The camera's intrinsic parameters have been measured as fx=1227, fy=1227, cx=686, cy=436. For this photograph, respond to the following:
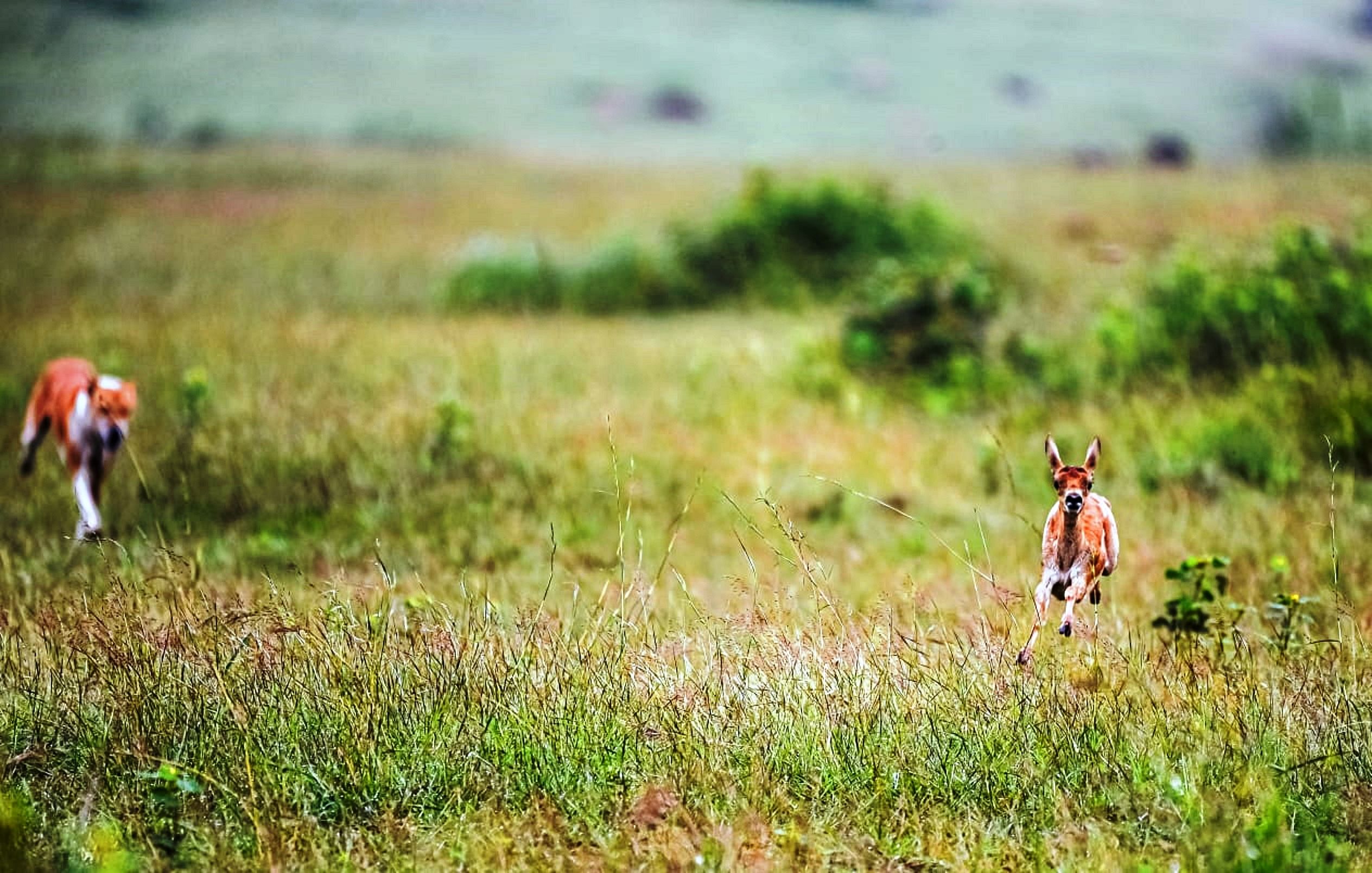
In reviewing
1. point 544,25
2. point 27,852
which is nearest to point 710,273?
point 27,852

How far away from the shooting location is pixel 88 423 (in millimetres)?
6273

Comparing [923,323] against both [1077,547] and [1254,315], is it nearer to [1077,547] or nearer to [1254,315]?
[1254,315]

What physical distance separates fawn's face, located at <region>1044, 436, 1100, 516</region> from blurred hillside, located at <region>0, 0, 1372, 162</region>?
25.2 m

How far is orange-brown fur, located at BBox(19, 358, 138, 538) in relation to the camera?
6.17 metres

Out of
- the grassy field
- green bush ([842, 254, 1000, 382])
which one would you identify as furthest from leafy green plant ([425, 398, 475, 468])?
green bush ([842, 254, 1000, 382])

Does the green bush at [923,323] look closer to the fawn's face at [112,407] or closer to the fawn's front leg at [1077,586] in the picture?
the fawn's face at [112,407]

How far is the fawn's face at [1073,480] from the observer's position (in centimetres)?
294

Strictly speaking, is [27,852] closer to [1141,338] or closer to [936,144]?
[1141,338]

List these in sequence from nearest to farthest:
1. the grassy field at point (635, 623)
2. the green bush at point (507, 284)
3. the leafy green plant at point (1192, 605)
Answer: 1. the grassy field at point (635, 623)
2. the leafy green plant at point (1192, 605)
3. the green bush at point (507, 284)

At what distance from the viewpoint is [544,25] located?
105 ft

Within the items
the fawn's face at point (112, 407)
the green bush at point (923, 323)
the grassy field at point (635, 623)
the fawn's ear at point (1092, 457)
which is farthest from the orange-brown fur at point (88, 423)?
the green bush at point (923, 323)

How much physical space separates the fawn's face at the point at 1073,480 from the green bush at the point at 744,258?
13600 mm

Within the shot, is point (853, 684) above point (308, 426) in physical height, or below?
above

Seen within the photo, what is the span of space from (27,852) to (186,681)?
96cm
